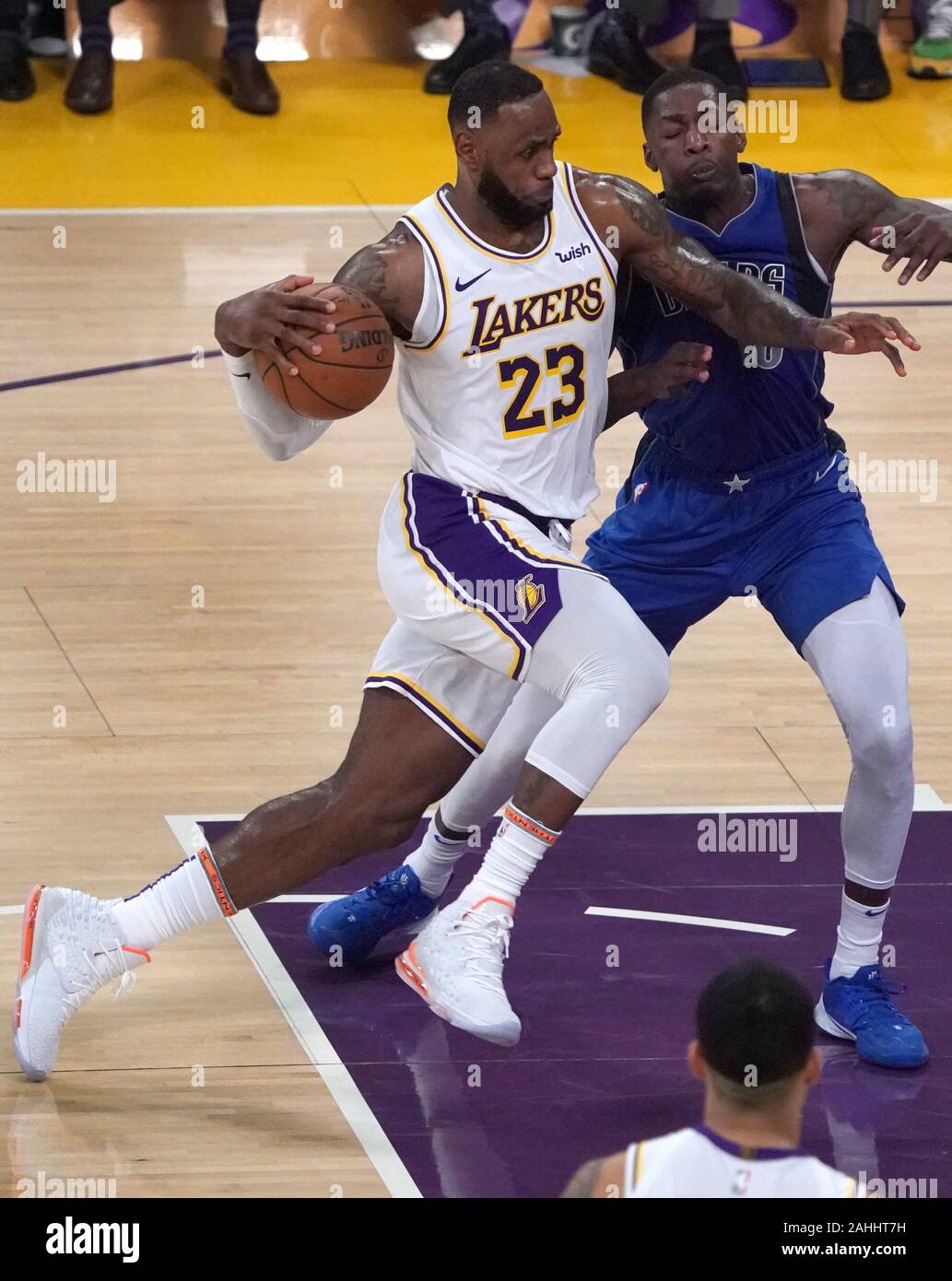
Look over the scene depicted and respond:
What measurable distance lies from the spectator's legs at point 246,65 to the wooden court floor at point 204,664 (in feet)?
7.71

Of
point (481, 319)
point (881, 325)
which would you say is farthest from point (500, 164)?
point (881, 325)

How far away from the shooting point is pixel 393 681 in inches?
216

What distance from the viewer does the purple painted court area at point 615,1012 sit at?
5.12 meters

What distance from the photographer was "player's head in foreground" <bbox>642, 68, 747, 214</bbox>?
566cm

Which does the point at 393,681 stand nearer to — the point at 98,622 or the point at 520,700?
the point at 520,700

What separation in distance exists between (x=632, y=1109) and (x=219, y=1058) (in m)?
1.05

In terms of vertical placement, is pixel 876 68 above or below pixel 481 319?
below

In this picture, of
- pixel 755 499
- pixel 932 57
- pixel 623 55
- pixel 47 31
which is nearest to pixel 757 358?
pixel 755 499

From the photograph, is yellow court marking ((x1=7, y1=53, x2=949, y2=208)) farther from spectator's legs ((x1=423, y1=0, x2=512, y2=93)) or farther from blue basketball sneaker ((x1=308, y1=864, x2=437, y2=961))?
blue basketball sneaker ((x1=308, y1=864, x2=437, y2=961))

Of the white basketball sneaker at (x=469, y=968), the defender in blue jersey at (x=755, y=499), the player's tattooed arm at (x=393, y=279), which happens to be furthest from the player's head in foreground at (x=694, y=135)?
the white basketball sneaker at (x=469, y=968)

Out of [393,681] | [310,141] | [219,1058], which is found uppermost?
[393,681]

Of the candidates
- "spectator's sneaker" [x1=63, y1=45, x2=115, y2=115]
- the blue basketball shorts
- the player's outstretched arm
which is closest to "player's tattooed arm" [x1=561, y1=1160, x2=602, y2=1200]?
the blue basketball shorts

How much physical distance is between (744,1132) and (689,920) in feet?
9.77

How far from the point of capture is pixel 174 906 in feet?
17.8
